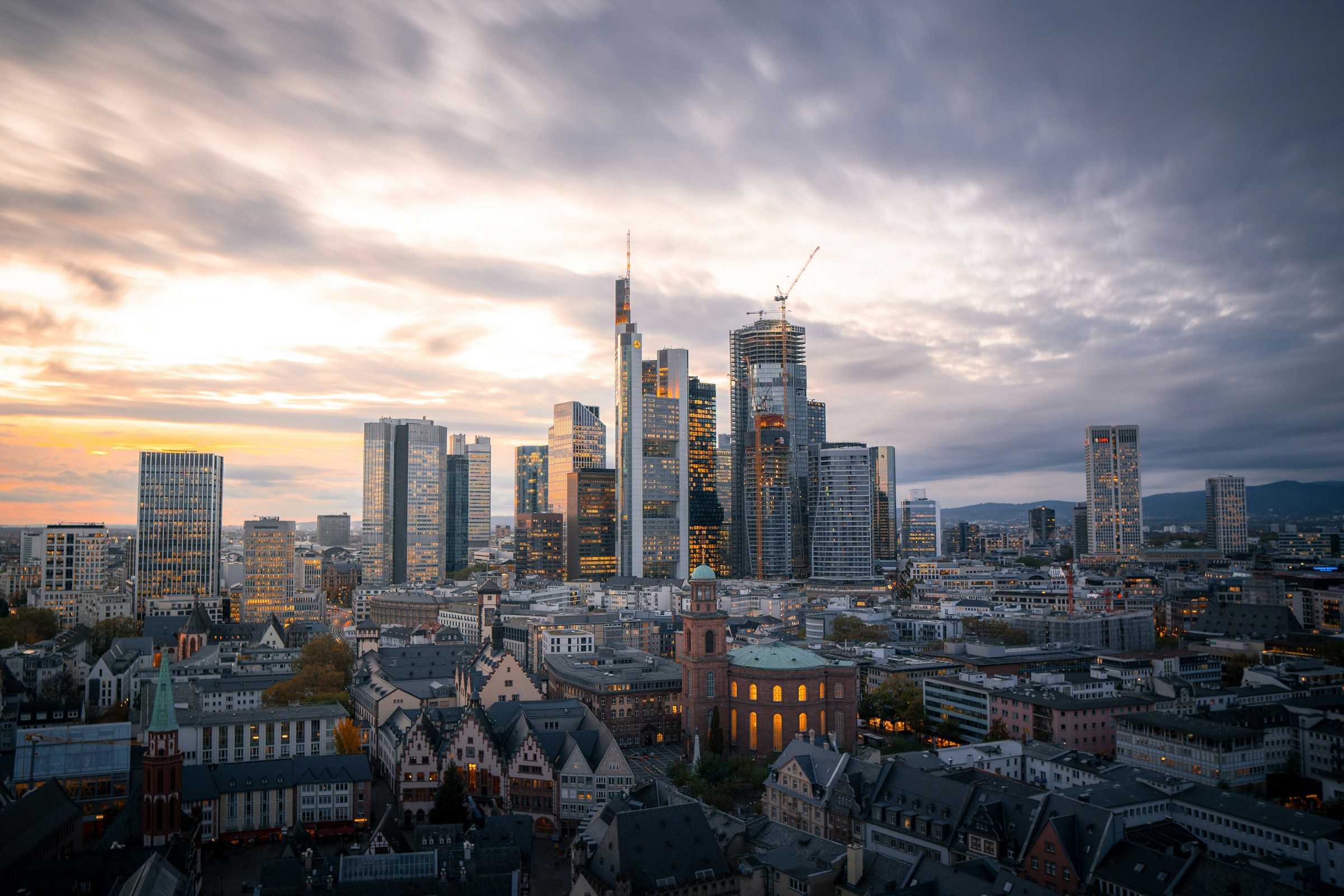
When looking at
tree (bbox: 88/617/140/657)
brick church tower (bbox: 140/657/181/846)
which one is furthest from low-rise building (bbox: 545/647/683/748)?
tree (bbox: 88/617/140/657)

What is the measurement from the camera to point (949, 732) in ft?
364

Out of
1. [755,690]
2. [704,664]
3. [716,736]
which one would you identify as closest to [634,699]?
[704,664]

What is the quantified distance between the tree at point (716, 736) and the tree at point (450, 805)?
32681 millimetres

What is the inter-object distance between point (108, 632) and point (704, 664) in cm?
10670

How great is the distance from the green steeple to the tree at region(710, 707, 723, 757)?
5106 centimetres

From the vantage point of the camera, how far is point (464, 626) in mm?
197750

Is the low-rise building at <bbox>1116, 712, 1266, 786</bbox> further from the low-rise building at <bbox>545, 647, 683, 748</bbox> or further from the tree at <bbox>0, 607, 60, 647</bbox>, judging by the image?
Result: the tree at <bbox>0, 607, 60, 647</bbox>

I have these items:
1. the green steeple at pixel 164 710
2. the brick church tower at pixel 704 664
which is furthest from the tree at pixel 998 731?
the green steeple at pixel 164 710

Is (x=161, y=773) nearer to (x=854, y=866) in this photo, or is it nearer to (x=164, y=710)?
(x=164, y=710)

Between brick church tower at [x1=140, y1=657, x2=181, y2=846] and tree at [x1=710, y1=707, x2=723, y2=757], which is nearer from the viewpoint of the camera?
brick church tower at [x1=140, y1=657, x2=181, y2=846]

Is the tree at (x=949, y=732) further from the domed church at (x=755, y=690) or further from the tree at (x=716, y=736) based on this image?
the tree at (x=716, y=736)

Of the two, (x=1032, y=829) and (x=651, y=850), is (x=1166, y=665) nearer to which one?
(x=1032, y=829)

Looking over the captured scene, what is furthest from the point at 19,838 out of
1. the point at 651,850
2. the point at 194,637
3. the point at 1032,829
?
the point at 194,637

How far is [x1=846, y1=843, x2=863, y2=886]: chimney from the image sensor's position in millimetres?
58156
